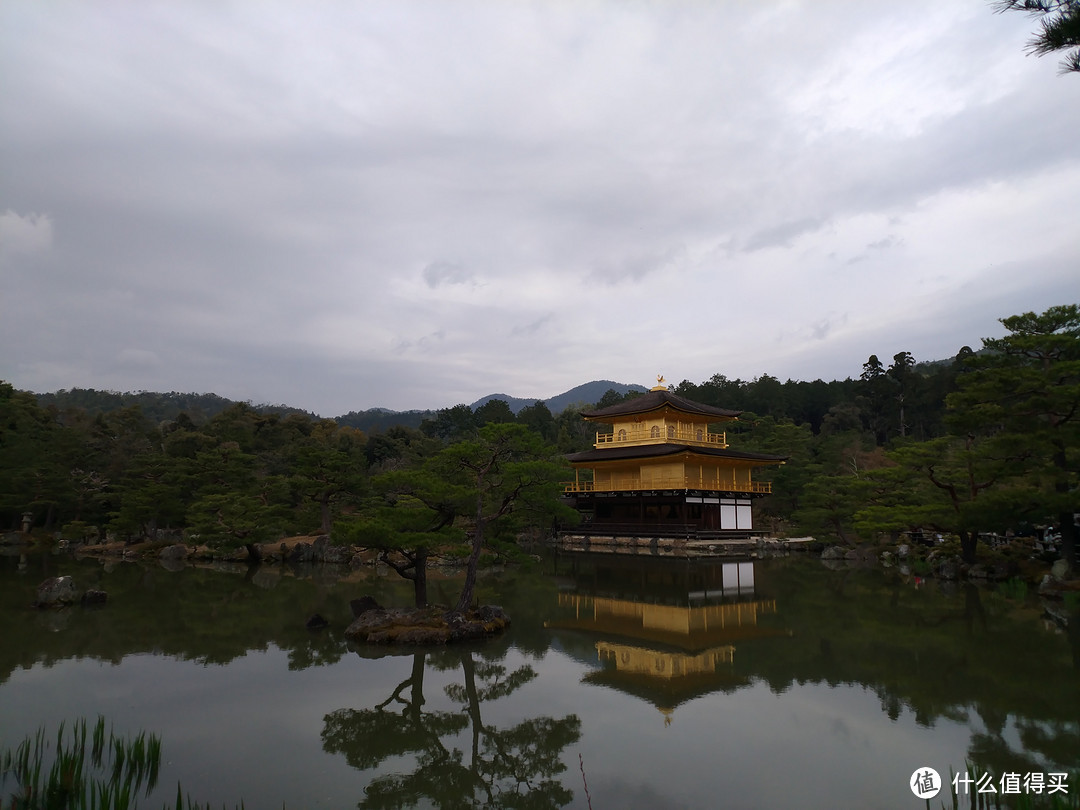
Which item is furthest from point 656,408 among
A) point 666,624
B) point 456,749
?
point 456,749

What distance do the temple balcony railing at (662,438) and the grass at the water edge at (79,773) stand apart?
84.5ft

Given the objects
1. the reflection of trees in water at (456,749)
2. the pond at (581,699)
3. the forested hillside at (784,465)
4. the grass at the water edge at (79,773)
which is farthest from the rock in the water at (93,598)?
the reflection of trees in water at (456,749)

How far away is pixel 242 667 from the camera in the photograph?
934 cm

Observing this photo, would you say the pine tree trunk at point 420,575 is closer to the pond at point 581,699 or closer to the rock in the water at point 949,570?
the pond at point 581,699

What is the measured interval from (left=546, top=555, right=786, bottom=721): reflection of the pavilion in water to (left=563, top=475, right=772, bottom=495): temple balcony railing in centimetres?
666

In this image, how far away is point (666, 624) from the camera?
40.1 ft

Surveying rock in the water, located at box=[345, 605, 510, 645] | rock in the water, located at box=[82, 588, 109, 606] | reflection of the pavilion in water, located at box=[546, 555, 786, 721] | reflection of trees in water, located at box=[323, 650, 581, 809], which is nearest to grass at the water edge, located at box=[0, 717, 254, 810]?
reflection of trees in water, located at box=[323, 650, 581, 809]

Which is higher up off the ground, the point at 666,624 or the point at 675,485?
the point at 675,485

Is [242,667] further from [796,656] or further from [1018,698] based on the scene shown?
[1018,698]

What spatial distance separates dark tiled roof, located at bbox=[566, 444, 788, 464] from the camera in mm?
27492

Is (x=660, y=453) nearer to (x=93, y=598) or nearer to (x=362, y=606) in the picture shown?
(x=362, y=606)

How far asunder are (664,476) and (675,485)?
87 centimetres

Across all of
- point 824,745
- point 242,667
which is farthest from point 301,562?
point 824,745

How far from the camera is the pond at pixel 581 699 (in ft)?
17.9
